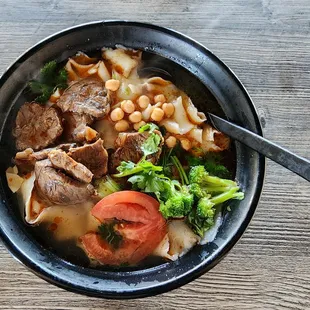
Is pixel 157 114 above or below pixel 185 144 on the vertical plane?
above

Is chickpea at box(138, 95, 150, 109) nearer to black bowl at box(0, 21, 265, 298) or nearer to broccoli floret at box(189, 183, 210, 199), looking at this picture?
black bowl at box(0, 21, 265, 298)

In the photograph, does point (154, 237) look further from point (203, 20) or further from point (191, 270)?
point (203, 20)

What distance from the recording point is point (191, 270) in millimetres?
3139

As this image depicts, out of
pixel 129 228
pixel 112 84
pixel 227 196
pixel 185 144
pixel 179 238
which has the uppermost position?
pixel 112 84

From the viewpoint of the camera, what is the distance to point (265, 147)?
123 inches

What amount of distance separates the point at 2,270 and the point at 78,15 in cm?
179

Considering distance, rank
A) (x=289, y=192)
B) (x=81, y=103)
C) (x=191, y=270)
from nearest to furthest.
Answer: (x=191, y=270) → (x=81, y=103) → (x=289, y=192)

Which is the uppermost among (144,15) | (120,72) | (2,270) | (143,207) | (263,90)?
(144,15)

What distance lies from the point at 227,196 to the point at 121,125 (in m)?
0.79

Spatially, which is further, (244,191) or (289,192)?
(289,192)

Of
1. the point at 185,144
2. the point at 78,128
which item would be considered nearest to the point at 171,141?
the point at 185,144

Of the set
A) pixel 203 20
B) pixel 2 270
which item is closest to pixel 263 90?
pixel 203 20

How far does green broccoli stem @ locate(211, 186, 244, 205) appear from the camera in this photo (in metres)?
3.26

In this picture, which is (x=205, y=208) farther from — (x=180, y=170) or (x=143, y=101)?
→ (x=143, y=101)
